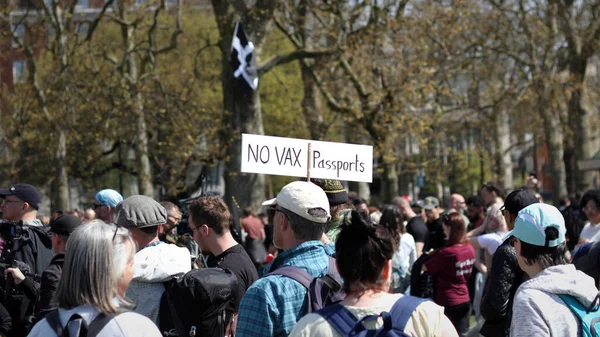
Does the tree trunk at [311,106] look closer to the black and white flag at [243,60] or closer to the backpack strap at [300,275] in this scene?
the black and white flag at [243,60]

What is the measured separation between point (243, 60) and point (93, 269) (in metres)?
16.2

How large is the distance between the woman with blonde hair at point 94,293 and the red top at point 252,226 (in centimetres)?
1214

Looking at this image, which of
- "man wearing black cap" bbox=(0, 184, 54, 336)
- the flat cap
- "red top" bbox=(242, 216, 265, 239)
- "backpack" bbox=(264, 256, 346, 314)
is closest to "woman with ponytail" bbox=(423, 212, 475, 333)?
"man wearing black cap" bbox=(0, 184, 54, 336)

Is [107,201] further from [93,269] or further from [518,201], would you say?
[93,269]

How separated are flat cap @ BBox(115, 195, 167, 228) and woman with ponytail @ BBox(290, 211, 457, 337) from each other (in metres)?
1.93

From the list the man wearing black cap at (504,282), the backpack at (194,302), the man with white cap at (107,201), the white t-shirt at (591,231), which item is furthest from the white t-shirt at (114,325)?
the white t-shirt at (591,231)

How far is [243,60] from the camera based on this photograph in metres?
19.1

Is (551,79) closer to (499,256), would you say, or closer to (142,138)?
(142,138)

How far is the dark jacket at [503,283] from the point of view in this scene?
18.5 ft

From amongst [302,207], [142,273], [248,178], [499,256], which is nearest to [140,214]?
[142,273]

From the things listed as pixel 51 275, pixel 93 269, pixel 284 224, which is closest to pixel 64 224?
pixel 51 275

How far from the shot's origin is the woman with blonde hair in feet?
10.1

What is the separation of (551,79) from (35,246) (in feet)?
77.6

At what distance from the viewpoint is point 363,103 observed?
75.9 ft
